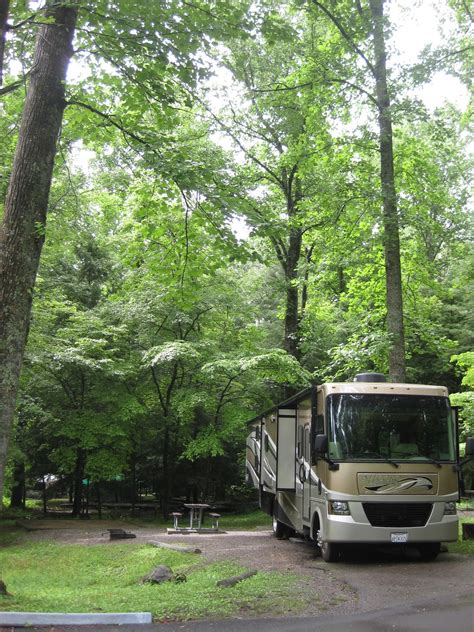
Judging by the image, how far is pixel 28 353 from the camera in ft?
57.2

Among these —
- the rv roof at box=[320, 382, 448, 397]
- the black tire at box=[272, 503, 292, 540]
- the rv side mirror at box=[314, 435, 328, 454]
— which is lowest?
the black tire at box=[272, 503, 292, 540]

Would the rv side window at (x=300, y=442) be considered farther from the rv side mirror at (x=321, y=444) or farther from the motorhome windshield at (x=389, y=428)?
the rv side mirror at (x=321, y=444)

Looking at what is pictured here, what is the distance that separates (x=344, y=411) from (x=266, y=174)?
16.9 m

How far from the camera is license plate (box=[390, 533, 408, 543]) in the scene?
9.66 meters

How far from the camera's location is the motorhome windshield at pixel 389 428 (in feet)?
32.8

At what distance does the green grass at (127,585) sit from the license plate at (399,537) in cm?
205

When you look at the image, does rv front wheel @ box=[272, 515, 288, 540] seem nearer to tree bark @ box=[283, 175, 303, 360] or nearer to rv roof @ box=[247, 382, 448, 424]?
rv roof @ box=[247, 382, 448, 424]

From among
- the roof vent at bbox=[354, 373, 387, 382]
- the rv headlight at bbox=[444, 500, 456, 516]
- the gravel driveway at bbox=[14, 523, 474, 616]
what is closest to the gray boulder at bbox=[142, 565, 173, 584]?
the gravel driveway at bbox=[14, 523, 474, 616]

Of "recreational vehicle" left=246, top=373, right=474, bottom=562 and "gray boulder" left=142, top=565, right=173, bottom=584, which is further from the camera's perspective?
"recreational vehicle" left=246, top=373, right=474, bottom=562

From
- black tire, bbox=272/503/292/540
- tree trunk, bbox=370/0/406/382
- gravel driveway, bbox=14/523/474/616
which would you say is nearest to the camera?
gravel driveway, bbox=14/523/474/616

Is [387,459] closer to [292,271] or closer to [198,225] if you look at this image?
[198,225]

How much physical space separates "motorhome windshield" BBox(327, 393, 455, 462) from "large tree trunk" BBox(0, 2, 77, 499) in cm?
533

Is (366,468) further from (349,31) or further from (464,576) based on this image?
(349,31)

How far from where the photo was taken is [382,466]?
32.3 ft
